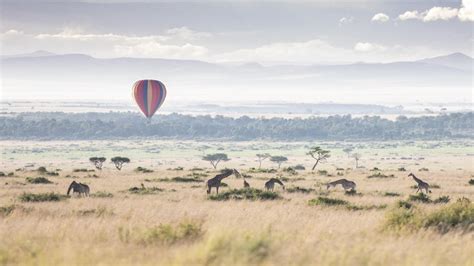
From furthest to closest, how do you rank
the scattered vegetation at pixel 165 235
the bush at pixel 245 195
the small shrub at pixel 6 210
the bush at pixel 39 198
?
1. the bush at pixel 245 195
2. the bush at pixel 39 198
3. the small shrub at pixel 6 210
4. the scattered vegetation at pixel 165 235

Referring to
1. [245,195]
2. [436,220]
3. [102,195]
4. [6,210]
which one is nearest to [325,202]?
[245,195]

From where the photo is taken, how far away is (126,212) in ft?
68.0

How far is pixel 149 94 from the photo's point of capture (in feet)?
383

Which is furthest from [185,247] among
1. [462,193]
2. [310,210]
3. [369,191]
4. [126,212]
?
[462,193]

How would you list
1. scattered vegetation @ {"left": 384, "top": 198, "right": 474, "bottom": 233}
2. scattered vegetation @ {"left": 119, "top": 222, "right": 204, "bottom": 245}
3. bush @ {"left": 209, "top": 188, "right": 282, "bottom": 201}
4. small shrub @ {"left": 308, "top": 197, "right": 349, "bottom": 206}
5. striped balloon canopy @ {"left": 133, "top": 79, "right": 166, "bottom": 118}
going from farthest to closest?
striped balloon canopy @ {"left": 133, "top": 79, "right": 166, "bottom": 118}
bush @ {"left": 209, "top": 188, "right": 282, "bottom": 201}
small shrub @ {"left": 308, "top": 197, "right": 349, "bottom": 206}
scattered vegetation @ {"left": 384, "top": 198, "right": 474, "bottom": 233}
scattered vegetation @ {"left": 119, "top": 222, "right": 204, "bottom": 245}

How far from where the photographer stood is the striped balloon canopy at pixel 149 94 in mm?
116688

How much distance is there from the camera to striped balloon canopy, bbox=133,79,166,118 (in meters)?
117

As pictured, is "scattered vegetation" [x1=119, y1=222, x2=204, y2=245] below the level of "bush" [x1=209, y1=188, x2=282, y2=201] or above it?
above

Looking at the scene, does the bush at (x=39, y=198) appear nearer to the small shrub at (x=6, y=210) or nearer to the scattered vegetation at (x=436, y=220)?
the small shrub at (x=6, y=210)

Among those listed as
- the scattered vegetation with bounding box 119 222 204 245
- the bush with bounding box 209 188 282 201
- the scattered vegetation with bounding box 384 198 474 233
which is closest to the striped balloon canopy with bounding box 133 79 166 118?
the bush with bounding box 209 188 282 201

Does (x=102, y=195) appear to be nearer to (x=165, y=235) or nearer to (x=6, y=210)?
(x=6, y=210)

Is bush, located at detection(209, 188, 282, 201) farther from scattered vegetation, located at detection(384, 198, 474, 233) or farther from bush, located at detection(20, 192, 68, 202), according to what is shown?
scattered vegetation, located at detection(384, 198, 474, 233)

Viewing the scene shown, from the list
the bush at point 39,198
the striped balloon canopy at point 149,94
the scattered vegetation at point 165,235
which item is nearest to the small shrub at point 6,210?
the bush at point 39,198

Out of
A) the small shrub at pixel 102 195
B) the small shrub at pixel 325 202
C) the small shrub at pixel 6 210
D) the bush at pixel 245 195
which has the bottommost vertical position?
the small shrub at pixel 102 195
